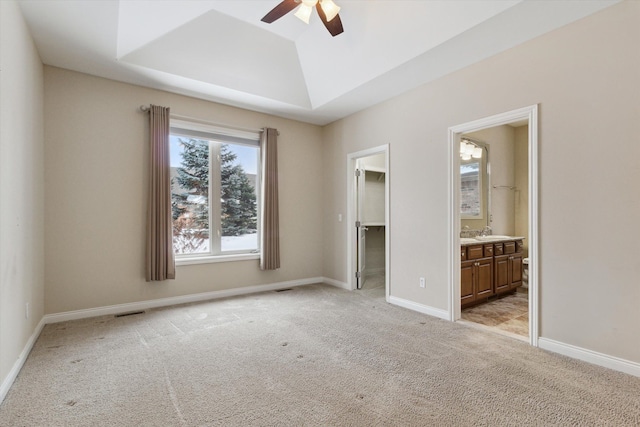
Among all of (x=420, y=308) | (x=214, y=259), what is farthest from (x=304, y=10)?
(x=420, y=308)

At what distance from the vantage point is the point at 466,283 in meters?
3.92

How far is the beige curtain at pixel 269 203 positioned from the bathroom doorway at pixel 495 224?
8.69 ft

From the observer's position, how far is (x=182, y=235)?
440 centimetres

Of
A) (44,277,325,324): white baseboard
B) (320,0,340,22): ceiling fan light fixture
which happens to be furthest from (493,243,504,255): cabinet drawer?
(320,0,340,22): ceiling fan light fixture

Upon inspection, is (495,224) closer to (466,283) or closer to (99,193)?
(466,283)

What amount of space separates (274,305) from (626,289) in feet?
11.6

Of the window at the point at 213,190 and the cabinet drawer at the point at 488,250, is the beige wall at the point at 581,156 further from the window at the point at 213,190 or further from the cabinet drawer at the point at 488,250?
the window at the point at 213,190

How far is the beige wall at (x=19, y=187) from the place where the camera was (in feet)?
7.04

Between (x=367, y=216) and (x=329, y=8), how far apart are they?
4016 mm

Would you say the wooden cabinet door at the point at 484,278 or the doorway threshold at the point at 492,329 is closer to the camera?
the doorway threshold at the point at 492,329

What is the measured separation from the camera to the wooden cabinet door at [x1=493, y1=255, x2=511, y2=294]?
4363 mm

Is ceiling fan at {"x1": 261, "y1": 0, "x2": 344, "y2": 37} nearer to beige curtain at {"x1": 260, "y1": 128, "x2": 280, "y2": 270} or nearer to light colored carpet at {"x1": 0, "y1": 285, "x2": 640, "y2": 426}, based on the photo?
beige curtain at {"x1": 260, "y1": 128, "x2": 280, "y2": 270}

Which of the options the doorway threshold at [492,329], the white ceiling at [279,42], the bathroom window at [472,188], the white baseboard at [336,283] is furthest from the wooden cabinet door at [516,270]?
the white ceiling at [279,42]

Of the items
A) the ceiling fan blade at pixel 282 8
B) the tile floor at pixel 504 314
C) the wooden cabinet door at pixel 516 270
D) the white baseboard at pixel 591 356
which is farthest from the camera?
the wooden cabinet door at pixel 516 270
